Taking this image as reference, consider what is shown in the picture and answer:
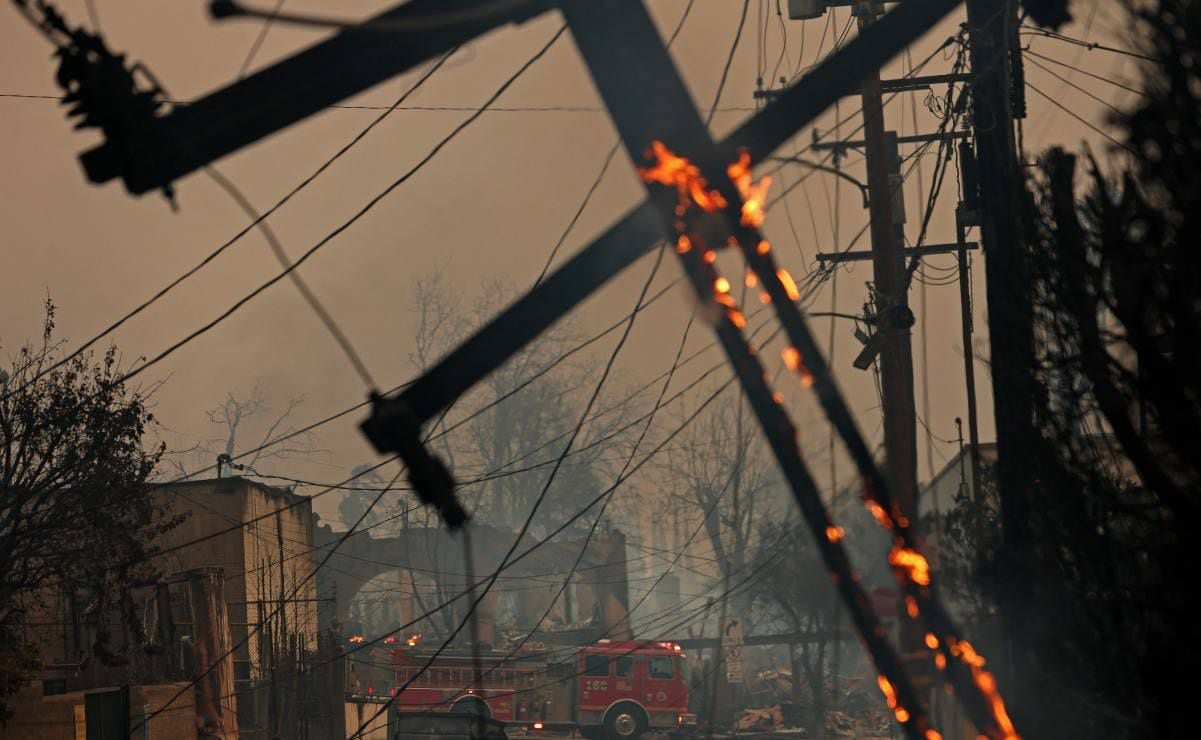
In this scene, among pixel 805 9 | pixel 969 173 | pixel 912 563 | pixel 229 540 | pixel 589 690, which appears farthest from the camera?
pixel 589 690

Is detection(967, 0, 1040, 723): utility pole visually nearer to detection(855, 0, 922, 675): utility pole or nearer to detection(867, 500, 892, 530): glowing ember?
detection(855, 0, 922, 675): utility pole

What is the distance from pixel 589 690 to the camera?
39.2 m

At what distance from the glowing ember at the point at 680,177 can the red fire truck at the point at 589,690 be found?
114 feet

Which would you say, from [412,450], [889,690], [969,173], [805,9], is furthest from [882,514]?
[805,9]

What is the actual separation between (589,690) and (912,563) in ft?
114

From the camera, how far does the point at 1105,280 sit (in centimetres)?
1168

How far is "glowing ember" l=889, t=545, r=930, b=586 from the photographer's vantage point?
5336 mm

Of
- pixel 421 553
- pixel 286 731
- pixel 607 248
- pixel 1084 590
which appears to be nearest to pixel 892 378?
pixel 1084 590

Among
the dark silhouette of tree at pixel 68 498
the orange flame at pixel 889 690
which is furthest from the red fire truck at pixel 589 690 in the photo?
the orange flame at pixel 889 690

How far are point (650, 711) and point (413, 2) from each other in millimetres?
35935

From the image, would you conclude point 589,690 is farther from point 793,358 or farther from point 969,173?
point 793,358

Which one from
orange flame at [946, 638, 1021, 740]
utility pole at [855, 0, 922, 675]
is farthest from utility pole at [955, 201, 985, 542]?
orange flame at [946, 638, 1021, 740]

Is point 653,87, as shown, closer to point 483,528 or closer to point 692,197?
point 692,197

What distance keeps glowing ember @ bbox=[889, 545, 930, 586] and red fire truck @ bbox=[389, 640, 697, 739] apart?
1334 inches
